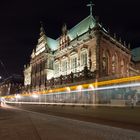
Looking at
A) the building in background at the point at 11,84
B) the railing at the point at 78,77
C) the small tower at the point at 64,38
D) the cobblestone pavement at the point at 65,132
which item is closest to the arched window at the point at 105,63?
the railing at the point at 78,77

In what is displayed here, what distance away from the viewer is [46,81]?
52.2 m

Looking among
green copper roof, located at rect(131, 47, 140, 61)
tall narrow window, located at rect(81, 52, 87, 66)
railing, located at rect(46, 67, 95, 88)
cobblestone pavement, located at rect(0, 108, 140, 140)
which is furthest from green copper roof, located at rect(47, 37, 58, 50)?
cobblestone pavement, located at rect(0, 108, 140, 140)

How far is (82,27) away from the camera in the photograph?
49625mm

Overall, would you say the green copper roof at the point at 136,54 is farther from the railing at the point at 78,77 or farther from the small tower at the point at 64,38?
the railing at the point at 78,77

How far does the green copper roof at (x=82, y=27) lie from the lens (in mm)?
47269

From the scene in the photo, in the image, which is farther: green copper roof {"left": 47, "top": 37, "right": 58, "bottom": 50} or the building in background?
the building in background

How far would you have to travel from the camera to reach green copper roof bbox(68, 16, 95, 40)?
47.3 m

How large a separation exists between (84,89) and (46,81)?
28.3 metres

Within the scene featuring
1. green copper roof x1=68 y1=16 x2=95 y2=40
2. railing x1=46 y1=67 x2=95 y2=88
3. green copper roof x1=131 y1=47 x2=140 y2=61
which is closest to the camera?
railing x1=46 y1=67 x2=95 y2=88

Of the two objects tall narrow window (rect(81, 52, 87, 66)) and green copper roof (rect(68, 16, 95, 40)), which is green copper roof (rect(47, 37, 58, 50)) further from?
tall narrow window (rect(81, 52, 87, 66))

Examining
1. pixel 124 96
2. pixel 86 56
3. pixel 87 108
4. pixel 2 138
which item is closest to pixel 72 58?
pixel 86 56

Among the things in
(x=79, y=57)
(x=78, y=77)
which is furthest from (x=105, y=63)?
(x=78, y=77)

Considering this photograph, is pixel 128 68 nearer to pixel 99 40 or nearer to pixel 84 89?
pixel 99 40

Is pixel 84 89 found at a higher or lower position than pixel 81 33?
lower
